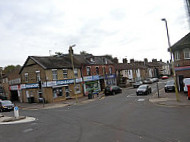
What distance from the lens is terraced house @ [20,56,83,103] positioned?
29141 mm

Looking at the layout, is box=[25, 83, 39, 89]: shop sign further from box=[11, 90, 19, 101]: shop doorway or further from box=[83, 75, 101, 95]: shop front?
box=[11, 90, 19, 101]: shop doorway

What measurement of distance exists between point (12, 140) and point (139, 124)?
6.95 meters

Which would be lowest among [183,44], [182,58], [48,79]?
[48,79]

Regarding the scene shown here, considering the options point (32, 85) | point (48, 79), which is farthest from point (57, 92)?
point (32, 85)

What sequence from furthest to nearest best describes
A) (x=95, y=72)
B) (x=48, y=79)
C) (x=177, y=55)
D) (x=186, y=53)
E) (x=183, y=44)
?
(x=95, y=72) → (x=48, y=79) → (x=177, y=55) → (x=186, y=53) → (x=183, y=44)

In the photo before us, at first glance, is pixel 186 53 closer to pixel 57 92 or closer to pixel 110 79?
pixel 57 92

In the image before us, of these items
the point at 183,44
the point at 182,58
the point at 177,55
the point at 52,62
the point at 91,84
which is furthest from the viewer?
the point at 91,84

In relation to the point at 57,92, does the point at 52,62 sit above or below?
above

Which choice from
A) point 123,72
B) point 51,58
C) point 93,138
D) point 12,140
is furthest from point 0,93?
point 93,138

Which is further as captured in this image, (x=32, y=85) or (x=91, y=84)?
(x=91, y=84)

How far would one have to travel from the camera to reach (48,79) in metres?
29.0

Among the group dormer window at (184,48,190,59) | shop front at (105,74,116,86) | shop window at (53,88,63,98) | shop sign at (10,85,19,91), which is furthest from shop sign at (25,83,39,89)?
dormer window at (184,48,190,59)

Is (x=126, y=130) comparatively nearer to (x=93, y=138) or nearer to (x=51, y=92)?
(x=93, y=138)

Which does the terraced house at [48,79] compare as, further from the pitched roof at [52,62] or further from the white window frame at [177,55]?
the white window frame at [177,55]
